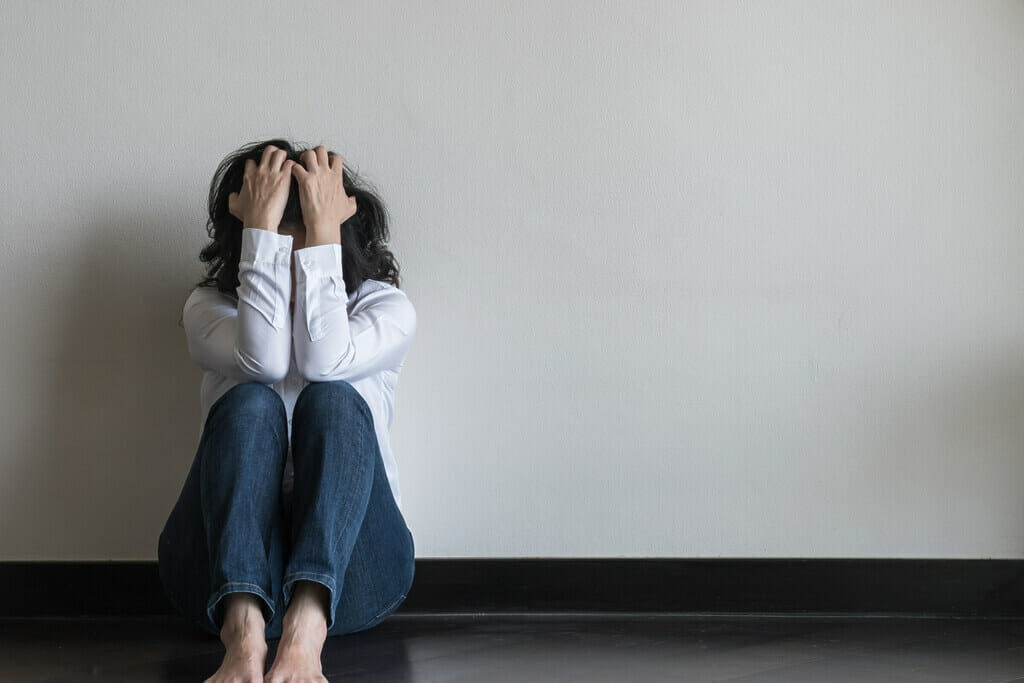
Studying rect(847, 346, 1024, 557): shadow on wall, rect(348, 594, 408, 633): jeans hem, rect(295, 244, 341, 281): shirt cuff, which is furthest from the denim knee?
rect(847, 346, 1024, 557): shadow on wall

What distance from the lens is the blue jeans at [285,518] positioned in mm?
1396

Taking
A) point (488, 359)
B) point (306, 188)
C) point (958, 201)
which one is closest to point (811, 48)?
point (958, 201)

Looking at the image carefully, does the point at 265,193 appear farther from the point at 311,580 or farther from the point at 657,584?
the point at 657,584

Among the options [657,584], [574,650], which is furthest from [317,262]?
[657,584]

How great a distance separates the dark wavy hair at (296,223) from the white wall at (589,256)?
10 centimetres

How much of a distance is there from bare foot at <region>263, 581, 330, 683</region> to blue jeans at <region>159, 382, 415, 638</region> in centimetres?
2

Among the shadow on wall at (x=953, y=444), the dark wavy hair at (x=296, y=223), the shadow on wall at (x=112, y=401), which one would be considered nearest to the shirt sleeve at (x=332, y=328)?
the dark wavy hair at (x=296, y=223)

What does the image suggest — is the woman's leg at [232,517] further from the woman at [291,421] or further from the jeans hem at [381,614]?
the jeans hem at [381,614]

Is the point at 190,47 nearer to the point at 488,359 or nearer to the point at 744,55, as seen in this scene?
the point at 488,359

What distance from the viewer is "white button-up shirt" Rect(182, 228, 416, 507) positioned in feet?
5.17

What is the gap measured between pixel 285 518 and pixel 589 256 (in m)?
0.80

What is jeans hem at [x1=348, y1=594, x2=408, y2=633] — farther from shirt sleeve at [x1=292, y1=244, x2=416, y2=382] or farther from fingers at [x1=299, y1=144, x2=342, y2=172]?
fingers at [x1=299, y1=144, x2=342, y2=172]

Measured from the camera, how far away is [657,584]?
193 centimetres

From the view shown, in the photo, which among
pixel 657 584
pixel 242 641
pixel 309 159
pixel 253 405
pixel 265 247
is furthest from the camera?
pixel 657 584
